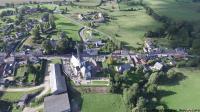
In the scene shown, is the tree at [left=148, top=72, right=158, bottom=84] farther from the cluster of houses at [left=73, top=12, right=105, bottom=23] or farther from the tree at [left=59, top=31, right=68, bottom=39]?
the cluster of houses at [left=73, top=12, right=105, bottom=23]

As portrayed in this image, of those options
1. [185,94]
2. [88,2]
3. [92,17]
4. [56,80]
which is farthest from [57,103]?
[88,2]

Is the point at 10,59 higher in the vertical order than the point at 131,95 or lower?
higher

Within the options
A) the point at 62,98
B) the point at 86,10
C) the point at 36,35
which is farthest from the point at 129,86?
the point at 86,10

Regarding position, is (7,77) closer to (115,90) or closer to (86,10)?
(115,90)

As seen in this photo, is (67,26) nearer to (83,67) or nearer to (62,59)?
(62,59)

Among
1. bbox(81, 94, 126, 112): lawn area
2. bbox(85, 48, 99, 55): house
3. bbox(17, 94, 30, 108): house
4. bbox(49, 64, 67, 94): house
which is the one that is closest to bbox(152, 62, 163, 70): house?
bbox(81, 94, 126, 112): lawn area

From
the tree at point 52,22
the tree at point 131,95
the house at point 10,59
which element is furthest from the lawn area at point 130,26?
the house at point 10,59
